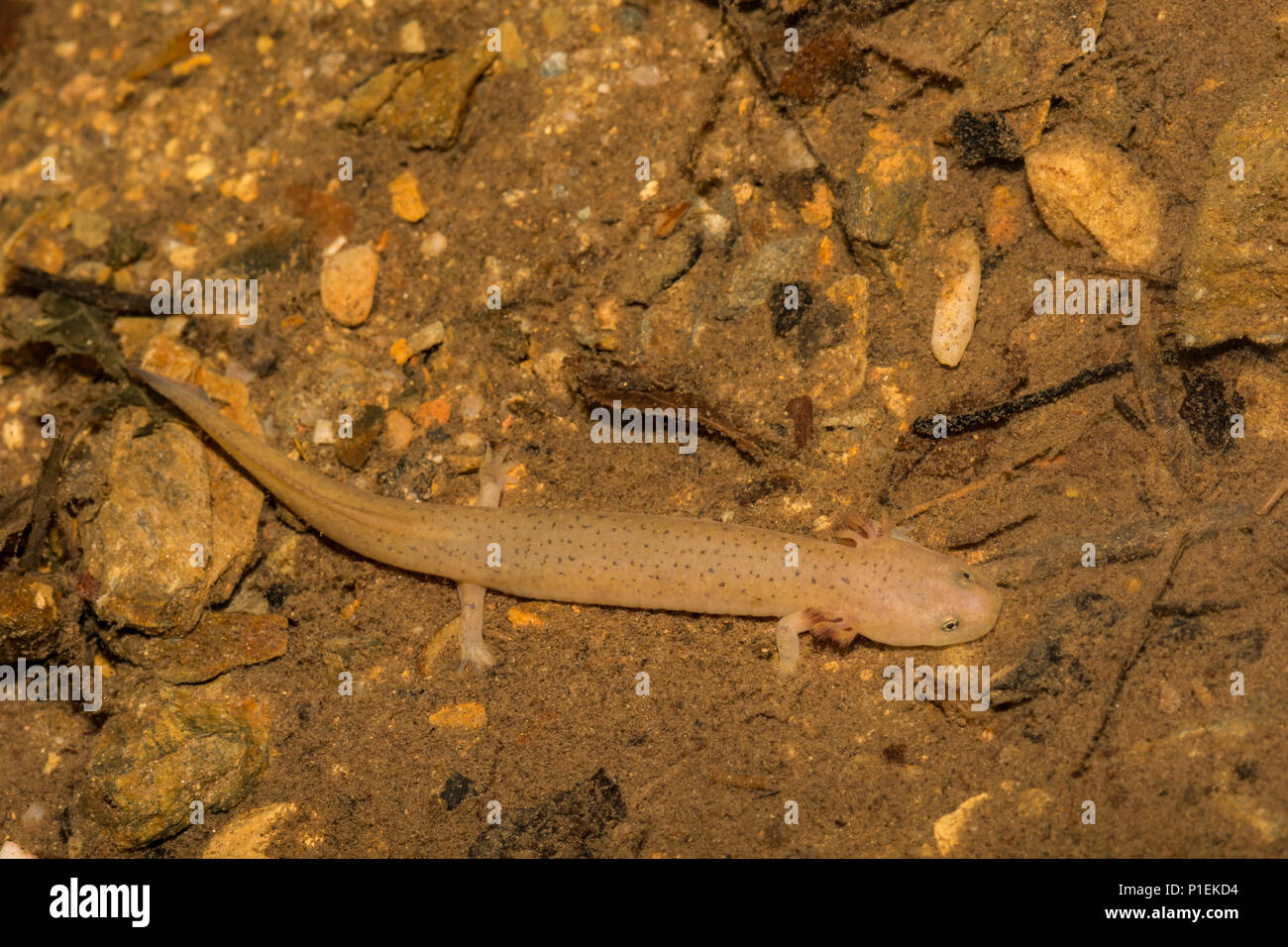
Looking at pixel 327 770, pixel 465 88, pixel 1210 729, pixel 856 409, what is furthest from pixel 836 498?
pixel 465 88

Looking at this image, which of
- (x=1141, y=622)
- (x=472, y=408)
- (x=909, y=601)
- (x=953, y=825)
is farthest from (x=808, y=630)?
(x=472, y=408)

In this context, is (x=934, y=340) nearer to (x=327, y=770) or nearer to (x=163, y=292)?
(x=327, y=770)

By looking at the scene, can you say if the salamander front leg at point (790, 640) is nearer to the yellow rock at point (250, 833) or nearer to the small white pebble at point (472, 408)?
the small white pebble at point (472, 408)

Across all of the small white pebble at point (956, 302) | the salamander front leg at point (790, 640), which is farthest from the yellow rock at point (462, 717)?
the small white pebble at point (956, 302)

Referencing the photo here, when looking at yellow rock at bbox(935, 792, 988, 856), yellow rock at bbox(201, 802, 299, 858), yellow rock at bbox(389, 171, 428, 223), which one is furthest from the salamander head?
yellow rock at bbox(389, 171, 428, 223)

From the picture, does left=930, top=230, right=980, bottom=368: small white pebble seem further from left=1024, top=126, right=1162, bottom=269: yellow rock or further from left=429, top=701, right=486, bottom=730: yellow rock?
left=429, top=701, right=486, bottom=730: yellow rock

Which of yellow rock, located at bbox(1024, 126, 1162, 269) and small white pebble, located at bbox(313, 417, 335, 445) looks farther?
small white pebble, located at bbox(313, 417, 335, 445)
